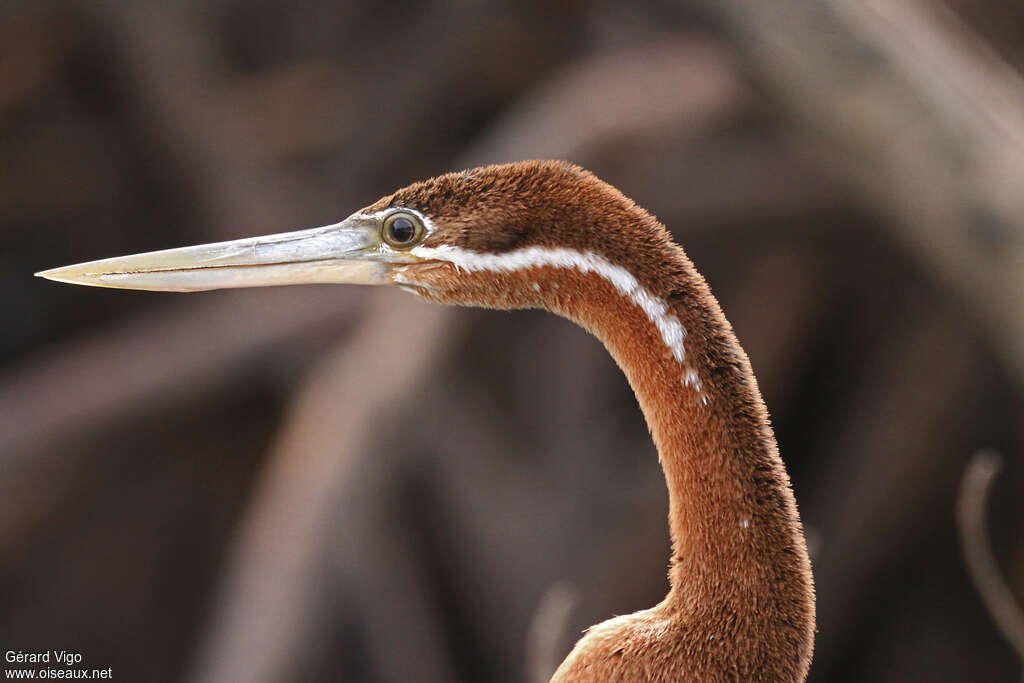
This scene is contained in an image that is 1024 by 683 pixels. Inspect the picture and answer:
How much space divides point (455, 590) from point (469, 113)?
128 centimetres

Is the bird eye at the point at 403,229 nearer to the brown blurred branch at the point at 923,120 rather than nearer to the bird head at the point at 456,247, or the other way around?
the bird head at the point at 456,247

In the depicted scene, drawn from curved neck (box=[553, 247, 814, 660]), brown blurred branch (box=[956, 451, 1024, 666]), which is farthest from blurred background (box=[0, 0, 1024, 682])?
curved neck (box=[553, 247, 814, 660])

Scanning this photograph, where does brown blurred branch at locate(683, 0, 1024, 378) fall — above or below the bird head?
above

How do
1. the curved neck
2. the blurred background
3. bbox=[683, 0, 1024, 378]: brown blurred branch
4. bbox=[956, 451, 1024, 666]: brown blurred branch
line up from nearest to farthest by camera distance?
the curved neck → bbox=[956, 451, 1024, 666]: brown blurred branch → bbox=[683, 0, 1024, 378]: brown blurred branch → the blurred background

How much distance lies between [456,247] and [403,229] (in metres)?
0.05

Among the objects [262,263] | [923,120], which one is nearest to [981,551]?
[923,120]

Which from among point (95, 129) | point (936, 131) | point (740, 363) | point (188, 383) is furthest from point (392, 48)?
point (740, 363)

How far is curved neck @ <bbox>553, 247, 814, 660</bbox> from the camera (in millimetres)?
615

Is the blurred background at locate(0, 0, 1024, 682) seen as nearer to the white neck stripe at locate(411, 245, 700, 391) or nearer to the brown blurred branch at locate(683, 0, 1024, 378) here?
the brown blurred branch at locate(683, 0, 1024, 378)

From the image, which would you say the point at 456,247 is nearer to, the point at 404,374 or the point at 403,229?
the point at 403,229

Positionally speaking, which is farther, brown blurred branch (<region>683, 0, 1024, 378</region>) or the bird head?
brown blurred branch (<region>683, 0, 1024, 378</region>)

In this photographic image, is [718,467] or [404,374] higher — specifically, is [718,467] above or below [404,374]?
below

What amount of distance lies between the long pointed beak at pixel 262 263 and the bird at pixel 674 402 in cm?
3

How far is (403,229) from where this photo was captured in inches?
28.0
